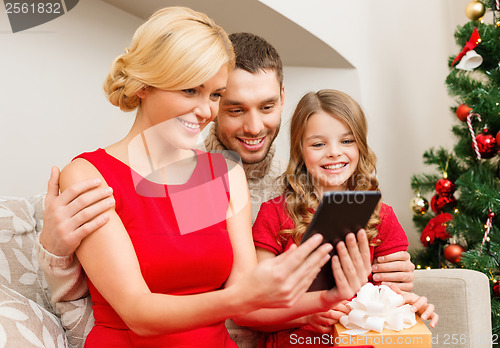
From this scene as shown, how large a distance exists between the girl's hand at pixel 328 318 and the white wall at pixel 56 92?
139 centimetres

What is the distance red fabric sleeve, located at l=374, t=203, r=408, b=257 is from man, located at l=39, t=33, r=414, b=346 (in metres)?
0.08

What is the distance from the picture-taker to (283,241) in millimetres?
1626

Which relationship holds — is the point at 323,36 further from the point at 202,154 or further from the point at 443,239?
the point at 202,154

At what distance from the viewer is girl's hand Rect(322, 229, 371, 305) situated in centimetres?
109

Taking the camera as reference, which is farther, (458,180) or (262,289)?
(458,180)

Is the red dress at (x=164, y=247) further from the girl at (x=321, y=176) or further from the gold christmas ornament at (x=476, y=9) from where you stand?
the gold christmas ornament at (x=476, y=9)

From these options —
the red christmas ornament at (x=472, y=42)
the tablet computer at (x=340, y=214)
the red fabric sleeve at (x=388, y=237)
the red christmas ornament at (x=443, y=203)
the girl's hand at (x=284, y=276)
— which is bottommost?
the red christmas ornament at (x=443, y=203)

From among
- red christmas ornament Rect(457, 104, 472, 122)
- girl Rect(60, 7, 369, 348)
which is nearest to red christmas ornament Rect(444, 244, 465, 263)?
red christmas ornament Rect(457, 104, 472, 122)

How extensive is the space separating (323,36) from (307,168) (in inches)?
47.5

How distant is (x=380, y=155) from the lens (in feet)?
10.2

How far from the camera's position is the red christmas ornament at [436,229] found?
2469 millimetres

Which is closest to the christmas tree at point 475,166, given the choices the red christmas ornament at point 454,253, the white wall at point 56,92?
the red christmas ornament at point 454,253

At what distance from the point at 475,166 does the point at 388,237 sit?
920 millimetres

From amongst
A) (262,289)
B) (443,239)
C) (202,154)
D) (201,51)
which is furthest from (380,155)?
(262,289)
